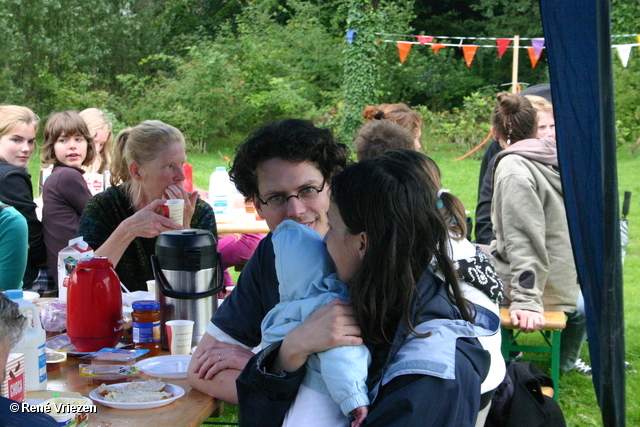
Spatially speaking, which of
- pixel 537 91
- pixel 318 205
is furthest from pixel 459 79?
pixel 318 205

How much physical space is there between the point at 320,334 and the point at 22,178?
325cm

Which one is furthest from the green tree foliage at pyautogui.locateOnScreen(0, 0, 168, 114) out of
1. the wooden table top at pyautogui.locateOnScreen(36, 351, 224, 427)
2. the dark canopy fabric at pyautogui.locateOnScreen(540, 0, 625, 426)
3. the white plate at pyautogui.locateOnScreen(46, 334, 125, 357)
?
the dark canopy fabric at pyautogui.locateOnScreen(540, 0, 625, 426)

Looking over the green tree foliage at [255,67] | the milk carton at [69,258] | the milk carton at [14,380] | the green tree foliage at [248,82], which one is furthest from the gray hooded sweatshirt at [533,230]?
the green tree foliage at [248,82]

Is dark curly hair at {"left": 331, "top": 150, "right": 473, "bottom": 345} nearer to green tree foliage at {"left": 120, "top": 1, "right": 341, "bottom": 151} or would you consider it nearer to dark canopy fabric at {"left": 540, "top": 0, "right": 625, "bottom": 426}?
dark canopy fabric at {"left": 540, "top": 0, "right": 625, "bottom": 426}

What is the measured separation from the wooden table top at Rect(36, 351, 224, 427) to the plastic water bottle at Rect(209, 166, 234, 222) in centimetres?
291

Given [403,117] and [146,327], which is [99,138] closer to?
[403,117]

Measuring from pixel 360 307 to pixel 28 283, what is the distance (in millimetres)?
3205

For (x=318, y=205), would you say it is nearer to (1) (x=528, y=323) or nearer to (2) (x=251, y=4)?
(1) (x=528, y=323)

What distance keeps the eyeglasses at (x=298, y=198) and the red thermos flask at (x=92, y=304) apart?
52cm

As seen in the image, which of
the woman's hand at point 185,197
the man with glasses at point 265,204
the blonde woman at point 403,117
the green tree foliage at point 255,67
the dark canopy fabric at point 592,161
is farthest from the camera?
the green tree foliage at point 255,67

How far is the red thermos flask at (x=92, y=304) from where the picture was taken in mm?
1975

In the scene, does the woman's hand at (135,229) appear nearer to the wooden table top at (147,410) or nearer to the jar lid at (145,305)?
the jar lid at (145,305)

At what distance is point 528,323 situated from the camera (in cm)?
330

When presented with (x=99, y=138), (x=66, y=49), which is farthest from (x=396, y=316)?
(x=66, y=49)
